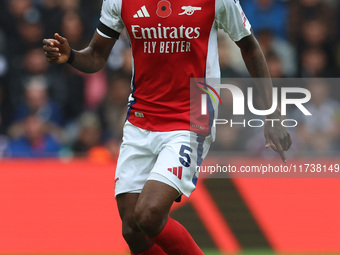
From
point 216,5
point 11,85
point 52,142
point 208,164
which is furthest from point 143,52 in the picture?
point 11,85

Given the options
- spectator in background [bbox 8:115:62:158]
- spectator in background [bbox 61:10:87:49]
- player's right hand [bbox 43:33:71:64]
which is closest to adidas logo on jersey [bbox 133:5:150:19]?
player's right hand [bbox 43:33:71:64]

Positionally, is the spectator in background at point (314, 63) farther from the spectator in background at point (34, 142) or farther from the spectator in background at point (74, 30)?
the spectator in background at point (34, 142)

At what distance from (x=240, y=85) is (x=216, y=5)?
4.10 metres

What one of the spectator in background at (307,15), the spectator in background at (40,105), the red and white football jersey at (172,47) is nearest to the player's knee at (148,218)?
the red and white football jersey at (172,47)

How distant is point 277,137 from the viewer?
5195mm

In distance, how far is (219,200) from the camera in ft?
24.7

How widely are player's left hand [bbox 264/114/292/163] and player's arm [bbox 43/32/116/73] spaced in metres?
1.39

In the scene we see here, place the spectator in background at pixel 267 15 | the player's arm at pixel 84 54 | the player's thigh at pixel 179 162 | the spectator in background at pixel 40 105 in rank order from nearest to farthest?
1. the player's thigh at pixel 179 162
2. the player's arm at pixel 84 54
3. the spectator in background at pixel 40 105
4. the spectator in background at pixel 267 15

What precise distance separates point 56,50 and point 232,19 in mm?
1276

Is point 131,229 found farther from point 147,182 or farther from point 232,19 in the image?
point 232,19

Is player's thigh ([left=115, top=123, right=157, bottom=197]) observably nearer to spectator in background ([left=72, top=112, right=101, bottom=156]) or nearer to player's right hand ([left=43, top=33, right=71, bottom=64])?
player's right hand ([left=43, top=33, right=71, bottom=64])

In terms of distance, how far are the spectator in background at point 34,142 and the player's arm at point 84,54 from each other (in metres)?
3.23

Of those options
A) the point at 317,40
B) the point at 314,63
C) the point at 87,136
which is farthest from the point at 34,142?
the point at 317,40

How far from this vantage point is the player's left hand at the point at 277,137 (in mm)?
5184
